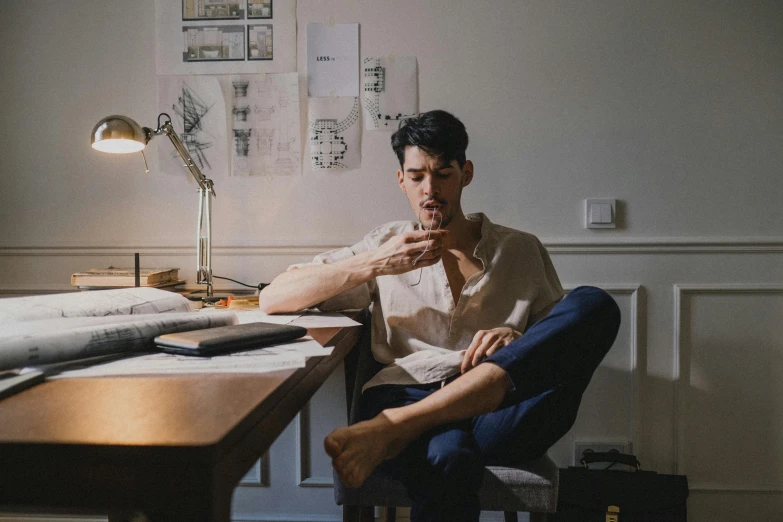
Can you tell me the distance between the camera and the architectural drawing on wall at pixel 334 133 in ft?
5.63

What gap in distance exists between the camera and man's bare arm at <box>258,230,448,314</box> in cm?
114

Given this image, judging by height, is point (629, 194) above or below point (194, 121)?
below

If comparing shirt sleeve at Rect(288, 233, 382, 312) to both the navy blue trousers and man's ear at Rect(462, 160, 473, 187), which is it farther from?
the navy blue trousers

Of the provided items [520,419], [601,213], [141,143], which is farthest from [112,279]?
[601,213]

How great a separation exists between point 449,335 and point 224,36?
50.6 inches

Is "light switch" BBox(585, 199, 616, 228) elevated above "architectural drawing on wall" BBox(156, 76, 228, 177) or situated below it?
below

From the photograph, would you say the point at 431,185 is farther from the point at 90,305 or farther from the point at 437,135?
the point at 90,305

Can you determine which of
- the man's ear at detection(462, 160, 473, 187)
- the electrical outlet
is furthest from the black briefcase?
the man's ear at detection(462, 160, 473, 187)

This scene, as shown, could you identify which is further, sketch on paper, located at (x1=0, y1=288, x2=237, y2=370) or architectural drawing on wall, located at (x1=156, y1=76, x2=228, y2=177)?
architectural drawing on wall, located at (x1=156, y1=76, x2=228, y2=177)

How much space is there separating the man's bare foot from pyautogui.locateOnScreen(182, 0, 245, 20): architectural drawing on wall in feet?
4.96

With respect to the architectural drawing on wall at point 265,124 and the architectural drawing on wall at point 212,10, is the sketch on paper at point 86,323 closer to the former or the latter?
the architectural drawing on wall at point 265,124

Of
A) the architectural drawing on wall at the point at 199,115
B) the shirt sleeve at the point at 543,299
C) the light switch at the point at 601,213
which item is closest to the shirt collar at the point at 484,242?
the shirt sleeve at the point at 543,299

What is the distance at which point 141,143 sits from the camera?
141cm

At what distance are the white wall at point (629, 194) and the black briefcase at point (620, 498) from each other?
0.28 m
